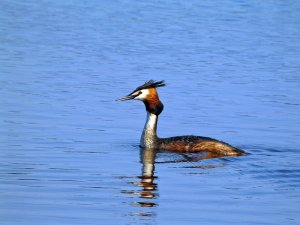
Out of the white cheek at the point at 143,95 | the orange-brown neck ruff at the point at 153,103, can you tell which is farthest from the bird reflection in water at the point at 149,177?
the white cheek at the point at 143,95

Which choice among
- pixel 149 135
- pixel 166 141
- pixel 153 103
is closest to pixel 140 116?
pixel 153 103

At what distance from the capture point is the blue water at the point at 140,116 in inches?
487

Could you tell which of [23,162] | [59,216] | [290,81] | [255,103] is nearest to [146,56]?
[290,81]

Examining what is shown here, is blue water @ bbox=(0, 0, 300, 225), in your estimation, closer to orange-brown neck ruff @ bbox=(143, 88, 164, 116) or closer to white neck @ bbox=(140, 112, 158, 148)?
white neck @ bbox=(140, 112, 158, 148)

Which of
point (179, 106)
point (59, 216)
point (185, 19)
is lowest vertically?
point (59, 216)

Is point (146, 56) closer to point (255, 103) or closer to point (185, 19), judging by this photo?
point (255, 103)

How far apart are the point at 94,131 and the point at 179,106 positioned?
10.5 feet

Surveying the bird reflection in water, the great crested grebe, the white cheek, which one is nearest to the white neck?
the great crested grebe

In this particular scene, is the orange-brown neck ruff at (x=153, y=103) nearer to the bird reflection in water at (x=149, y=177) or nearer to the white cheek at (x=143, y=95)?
the white cheek at (x=143, y=95)

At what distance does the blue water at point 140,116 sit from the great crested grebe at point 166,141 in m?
0.21

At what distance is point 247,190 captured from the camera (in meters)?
13.4

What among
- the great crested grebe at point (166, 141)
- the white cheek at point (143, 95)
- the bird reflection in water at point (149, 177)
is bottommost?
the bird reflection in water at point (149, 177)

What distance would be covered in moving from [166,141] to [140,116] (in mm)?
2797

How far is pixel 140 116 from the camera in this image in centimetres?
1931
